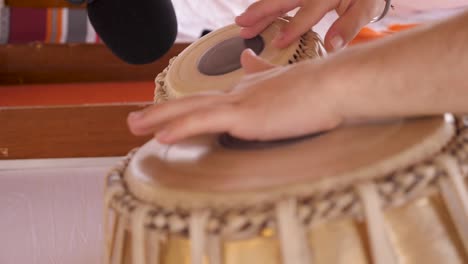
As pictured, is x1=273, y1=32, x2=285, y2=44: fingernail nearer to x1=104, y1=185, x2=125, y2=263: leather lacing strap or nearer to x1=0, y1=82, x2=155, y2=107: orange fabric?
x1=104, y1=185, x2=125, y2=263: leather lacing strap

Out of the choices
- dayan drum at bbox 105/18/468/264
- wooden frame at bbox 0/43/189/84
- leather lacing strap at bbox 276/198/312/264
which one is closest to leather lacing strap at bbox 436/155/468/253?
dayan drum at bbox 105/18/468/264

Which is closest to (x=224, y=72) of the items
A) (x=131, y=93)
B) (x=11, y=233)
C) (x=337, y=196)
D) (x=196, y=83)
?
(x=196, y=83)

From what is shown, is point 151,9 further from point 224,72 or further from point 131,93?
point 131,93

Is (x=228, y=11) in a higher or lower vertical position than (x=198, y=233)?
higher

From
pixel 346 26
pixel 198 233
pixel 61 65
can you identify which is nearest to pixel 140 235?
pixel 198 233

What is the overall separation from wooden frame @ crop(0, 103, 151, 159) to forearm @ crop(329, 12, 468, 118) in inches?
35.5

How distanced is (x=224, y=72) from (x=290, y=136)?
12.2 inches

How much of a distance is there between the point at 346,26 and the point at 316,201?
1.59ft

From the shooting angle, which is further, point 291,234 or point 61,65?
point 61,65

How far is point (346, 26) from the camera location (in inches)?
33.5

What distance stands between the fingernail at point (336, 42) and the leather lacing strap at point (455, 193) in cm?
39

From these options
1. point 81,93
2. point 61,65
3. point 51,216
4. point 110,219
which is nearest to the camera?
point 110,219

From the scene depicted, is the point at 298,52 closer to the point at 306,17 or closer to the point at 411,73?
the point at 306,17

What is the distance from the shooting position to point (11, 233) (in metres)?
1.15
